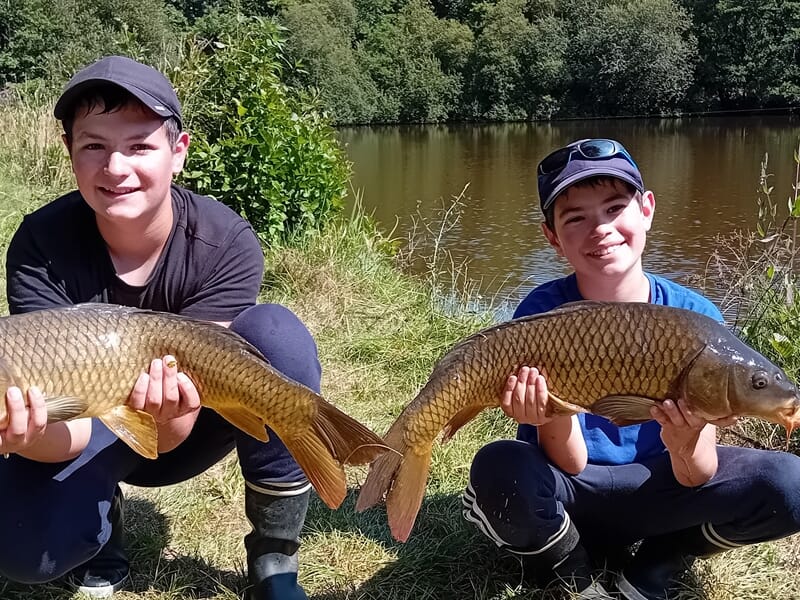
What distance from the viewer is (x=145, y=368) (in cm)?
142

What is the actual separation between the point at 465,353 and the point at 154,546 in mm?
920

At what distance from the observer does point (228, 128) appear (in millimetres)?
4707

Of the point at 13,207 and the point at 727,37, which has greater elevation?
the point at 727,37

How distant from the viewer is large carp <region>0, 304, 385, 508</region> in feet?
4.48

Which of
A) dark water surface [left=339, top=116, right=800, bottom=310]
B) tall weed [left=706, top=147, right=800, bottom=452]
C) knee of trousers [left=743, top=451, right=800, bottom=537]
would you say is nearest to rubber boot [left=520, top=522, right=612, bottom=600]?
knee of trousers [left=743, top=451, right=800, bottom=537]

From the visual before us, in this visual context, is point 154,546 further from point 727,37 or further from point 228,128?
point 727,37

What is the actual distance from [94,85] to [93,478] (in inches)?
30.1

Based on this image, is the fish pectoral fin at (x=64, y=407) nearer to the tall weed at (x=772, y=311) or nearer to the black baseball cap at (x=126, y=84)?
the black baseball cap at (x=126, y=84)

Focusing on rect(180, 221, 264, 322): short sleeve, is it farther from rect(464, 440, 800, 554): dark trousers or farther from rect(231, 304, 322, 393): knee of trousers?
rect(464, 440, 800, 554): dark trousers

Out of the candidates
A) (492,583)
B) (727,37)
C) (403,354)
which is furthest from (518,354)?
(727,37)

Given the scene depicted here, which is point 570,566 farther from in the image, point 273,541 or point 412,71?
point 412,71

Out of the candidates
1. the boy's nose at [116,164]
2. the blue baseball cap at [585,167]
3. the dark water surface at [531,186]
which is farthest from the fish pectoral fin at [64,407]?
the dark water surface at [531,186]

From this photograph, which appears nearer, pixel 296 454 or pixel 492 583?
pixel 296 454

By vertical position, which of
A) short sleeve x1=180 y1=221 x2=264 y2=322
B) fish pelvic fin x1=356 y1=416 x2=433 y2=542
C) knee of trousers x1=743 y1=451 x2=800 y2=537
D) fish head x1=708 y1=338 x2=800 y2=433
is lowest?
knee of trousers x1=743 y1=451 x2=800 y2=537
